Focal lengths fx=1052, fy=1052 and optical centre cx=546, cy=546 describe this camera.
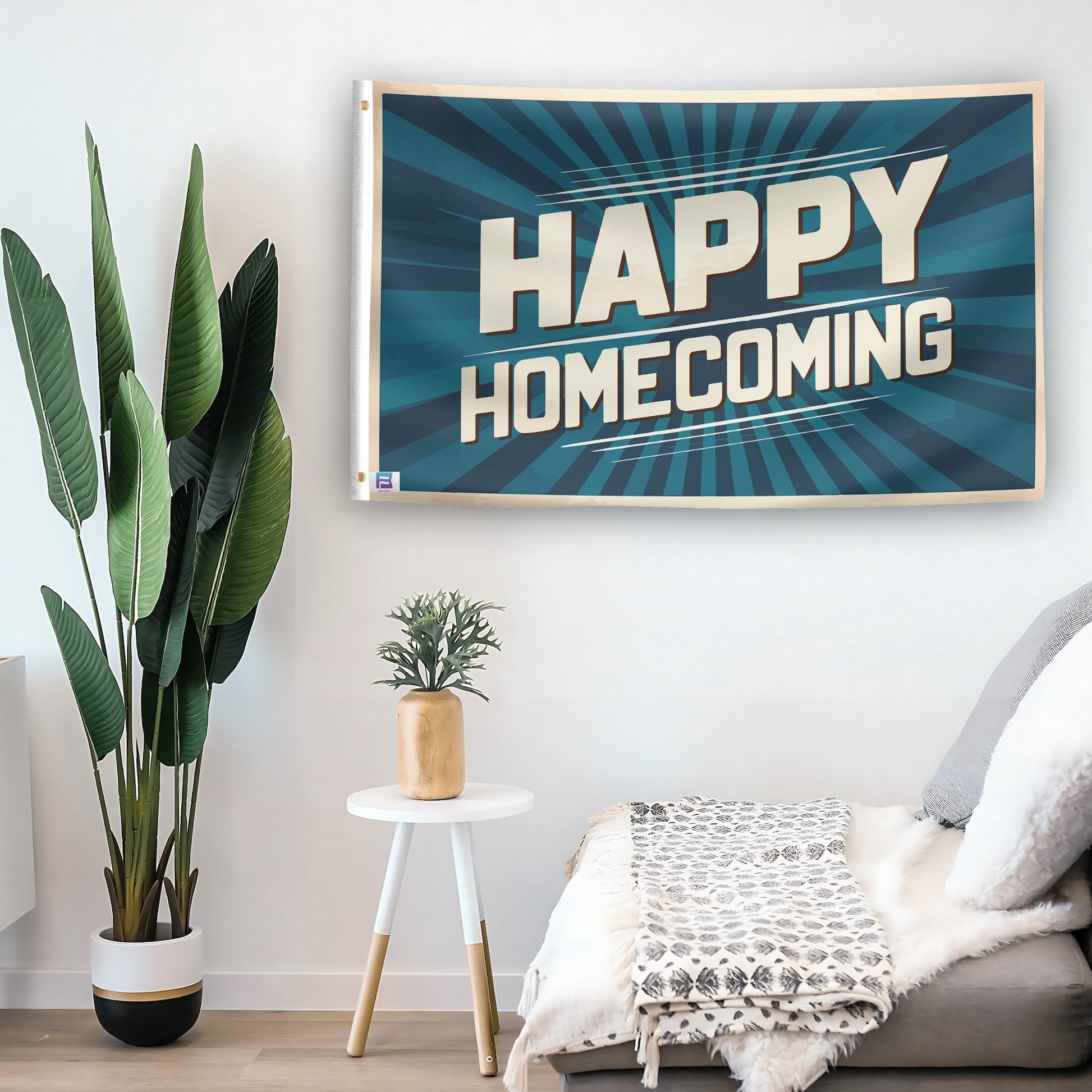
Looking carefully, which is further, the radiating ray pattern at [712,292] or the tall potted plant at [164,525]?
the radiating ray pattern at [712,292]

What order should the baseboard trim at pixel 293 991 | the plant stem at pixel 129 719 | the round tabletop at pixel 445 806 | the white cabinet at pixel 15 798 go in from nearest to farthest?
the round tabletop at pixel 445 806 → the plant stem at pixel 129 719 → the white cabinet at pixel 15 798 → the baseboard trim at pixel 293 991

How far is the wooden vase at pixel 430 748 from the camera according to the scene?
1919mm

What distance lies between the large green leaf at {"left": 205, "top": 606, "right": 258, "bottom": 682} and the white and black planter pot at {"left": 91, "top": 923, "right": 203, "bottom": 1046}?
52 centimetres

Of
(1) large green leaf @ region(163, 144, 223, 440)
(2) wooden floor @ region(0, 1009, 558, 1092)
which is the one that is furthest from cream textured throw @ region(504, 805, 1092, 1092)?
(1) large green leaf @ region(163, 144, 223, 440)

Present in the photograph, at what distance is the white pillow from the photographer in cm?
131

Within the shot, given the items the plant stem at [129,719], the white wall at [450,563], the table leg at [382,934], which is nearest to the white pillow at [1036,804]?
the white wall at [450,563]

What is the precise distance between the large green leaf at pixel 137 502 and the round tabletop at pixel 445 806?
0.56 meters

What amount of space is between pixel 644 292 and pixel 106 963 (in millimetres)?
1745

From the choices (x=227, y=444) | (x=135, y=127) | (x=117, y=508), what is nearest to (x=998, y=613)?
(x=227, y=444)

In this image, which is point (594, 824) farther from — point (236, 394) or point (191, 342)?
point (191, 342)

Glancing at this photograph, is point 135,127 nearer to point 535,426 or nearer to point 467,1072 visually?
point 535,426

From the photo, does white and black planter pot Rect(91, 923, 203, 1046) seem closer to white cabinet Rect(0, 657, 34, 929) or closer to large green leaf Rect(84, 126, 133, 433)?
white cabinet Rect(0, 657, 34, 929)

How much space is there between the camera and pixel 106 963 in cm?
203

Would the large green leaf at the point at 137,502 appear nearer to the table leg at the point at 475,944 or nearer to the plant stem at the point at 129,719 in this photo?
the plant stem at the point at 129,719
